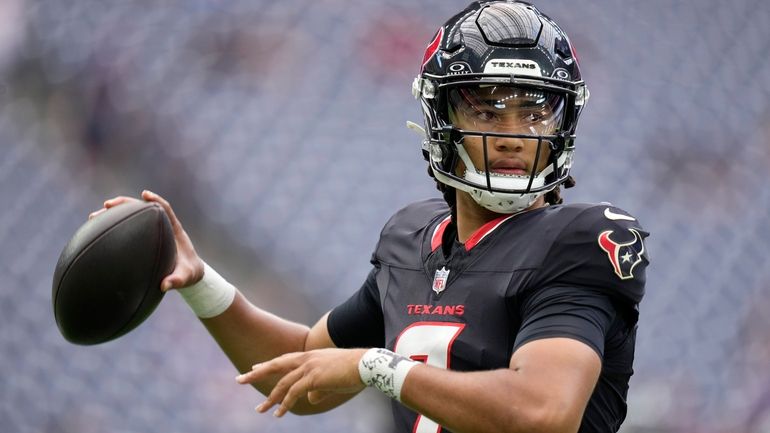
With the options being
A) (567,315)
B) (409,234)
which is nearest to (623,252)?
(567,315)

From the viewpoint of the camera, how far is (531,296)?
1.81 m

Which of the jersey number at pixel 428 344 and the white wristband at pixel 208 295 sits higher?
the jersey number at pixel 428 344

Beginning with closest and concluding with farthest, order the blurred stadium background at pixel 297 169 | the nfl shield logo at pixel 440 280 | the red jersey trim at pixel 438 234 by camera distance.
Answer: the nfl shield logo at pixel 440 280, the red jersey trim at pixel 438 234, the blurred stadium background at pixel 297 169

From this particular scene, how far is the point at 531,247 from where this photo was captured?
6.15ft

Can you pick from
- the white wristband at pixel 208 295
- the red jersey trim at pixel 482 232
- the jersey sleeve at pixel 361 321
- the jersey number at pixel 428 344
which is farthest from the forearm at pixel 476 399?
the white wristband at pixel 208 295

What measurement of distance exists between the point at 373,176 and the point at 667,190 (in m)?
0.97

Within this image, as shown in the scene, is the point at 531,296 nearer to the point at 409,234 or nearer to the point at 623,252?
the point at 623,252

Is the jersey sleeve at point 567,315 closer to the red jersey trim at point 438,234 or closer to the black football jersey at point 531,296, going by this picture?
the black football jersey at point 531,296

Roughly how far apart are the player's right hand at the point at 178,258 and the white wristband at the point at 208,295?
32 mm

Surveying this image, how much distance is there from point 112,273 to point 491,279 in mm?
666

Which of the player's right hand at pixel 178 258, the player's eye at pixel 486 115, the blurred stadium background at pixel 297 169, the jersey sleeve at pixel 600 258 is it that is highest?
the player's eye at pixel 486 115

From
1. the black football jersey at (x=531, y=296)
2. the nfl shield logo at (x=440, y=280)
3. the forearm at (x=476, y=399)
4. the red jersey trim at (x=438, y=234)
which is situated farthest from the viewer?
the red jersey trim at (x=438, y=234)

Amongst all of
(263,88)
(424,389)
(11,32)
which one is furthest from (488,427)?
(11,32)

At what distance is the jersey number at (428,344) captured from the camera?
1871mm
